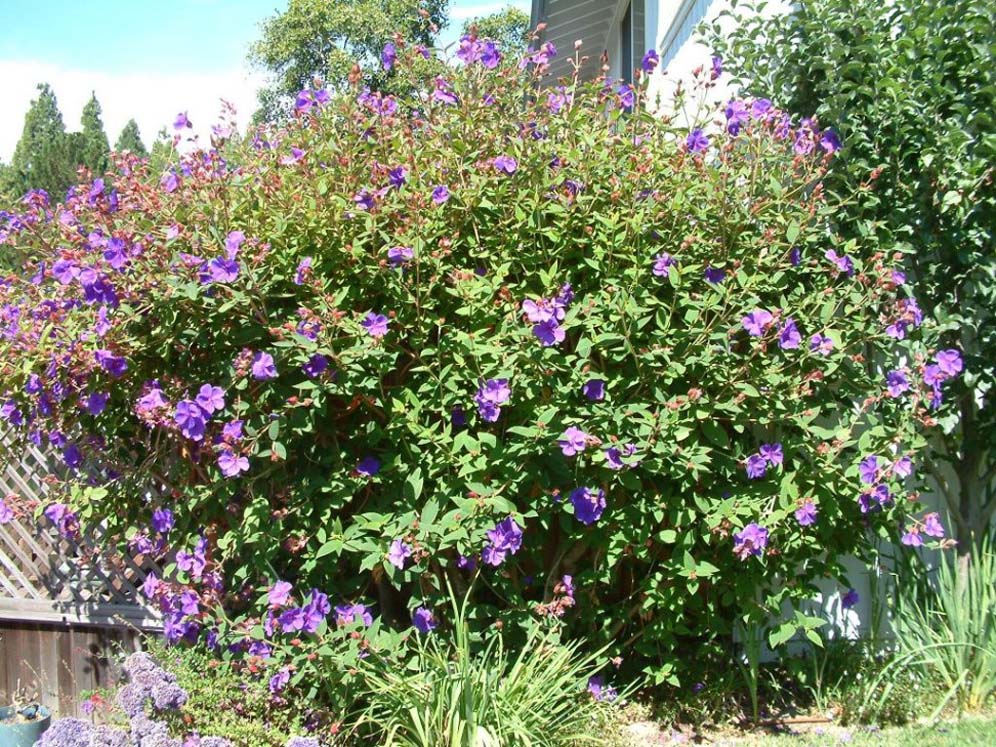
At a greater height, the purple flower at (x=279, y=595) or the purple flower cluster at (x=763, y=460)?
the purple flower cluster at (x=763, y=460)

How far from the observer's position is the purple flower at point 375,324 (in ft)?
10.8

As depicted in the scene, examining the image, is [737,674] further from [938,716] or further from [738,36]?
[738,36]

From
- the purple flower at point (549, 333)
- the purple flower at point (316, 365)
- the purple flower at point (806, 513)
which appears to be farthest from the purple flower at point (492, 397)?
the purple flower at point (806, 513)

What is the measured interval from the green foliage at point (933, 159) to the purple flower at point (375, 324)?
2.00 meters

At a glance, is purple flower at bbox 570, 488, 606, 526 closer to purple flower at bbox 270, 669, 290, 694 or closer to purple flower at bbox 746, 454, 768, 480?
purple flower at bbox 746, 454, 768, 480

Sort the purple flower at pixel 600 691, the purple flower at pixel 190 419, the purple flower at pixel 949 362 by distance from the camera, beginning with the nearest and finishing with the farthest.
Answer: the purple flower at pixel 190 419 < the purple flower at pixel 600 691 < the purple flower at pixel 949 362

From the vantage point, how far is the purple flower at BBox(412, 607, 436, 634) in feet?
11.4

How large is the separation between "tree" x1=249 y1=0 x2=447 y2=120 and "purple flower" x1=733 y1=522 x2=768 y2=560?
2357cm

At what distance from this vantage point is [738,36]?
4512 mm

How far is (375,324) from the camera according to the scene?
130 inches

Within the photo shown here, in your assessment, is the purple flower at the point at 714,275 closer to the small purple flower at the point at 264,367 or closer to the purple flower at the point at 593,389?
the purple flower at the point at 593,389

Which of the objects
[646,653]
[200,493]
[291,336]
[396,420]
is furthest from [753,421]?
[200,493]

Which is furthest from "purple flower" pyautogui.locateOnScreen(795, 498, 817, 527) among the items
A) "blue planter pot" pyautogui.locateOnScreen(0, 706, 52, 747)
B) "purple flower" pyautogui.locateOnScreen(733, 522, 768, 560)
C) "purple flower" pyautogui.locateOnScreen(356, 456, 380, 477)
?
"blue planter pot" pyautogui.locateOnScreen(0, 706, 52, 747)

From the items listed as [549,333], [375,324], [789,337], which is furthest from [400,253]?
[789,337]
